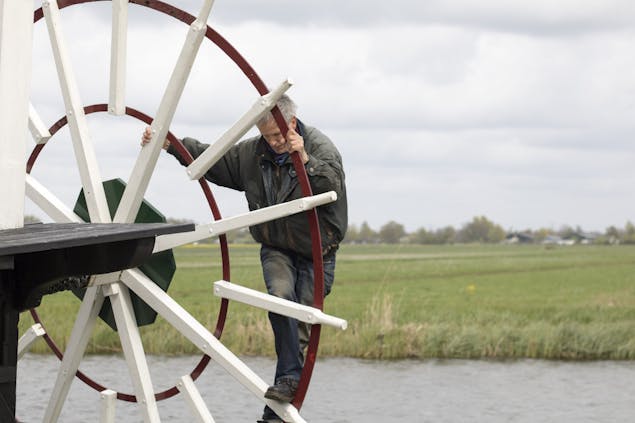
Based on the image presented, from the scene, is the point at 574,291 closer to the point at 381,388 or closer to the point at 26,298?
the point at 381,388

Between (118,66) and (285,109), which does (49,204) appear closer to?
(118,66)

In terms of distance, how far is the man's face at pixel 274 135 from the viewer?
9555 mm

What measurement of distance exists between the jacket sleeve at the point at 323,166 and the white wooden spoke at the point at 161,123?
1.07 meters

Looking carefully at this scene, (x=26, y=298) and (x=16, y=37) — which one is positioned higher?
(x=16, y=37)

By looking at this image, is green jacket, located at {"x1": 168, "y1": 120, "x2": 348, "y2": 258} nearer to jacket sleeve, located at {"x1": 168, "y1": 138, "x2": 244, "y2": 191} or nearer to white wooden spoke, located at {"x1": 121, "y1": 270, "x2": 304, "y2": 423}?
jacket sleeve, located at {"x1": 168, "y1": 138, "x2": 244, "y2": 191}

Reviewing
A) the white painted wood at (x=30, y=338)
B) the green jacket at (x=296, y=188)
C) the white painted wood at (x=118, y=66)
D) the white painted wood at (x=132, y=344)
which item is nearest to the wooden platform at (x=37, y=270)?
the green jacket at (x=296, y=188)

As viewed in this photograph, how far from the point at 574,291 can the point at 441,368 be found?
649 inches

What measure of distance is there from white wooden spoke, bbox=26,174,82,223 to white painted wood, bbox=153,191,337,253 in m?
0.87

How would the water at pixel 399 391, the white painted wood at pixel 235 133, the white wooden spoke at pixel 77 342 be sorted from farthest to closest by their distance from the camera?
the water at pixel 399 391, the white wooden spoke at pixel 77 342, the white painted wood at pixel 235 133

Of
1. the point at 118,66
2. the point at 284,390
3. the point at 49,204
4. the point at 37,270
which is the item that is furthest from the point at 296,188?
the point at 49,204

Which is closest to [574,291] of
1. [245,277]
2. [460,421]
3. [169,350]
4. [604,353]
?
[245,277]

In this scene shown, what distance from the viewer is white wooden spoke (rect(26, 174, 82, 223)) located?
1041 centimetres

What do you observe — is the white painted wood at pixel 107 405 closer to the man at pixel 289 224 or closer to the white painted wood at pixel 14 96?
the man at pixel 289 224

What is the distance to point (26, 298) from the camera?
872 cm
